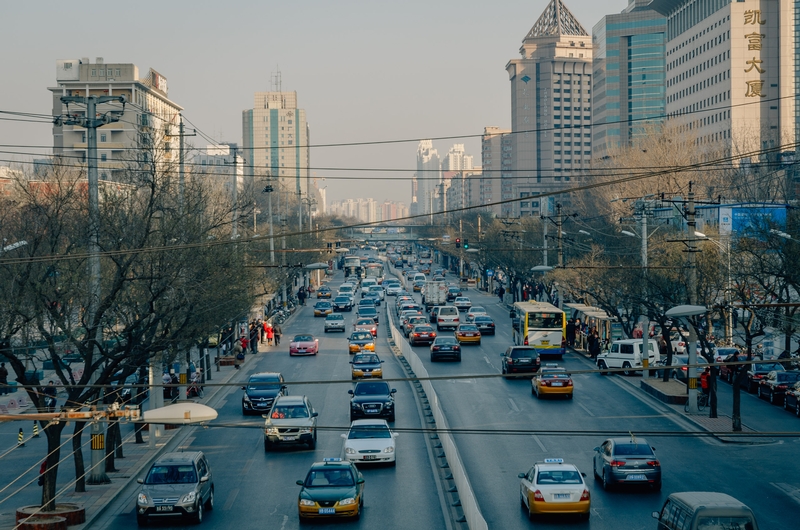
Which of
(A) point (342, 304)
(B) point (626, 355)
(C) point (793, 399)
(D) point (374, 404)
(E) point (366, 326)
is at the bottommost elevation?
(C) point (793, 399)

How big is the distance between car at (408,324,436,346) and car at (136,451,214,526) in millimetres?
37891

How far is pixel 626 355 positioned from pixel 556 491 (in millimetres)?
27251

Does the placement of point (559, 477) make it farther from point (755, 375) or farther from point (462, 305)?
point (462, 305)

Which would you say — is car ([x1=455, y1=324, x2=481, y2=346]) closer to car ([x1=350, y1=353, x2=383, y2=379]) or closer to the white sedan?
car ([x1=350, y1=353, x2=383, y2=379])

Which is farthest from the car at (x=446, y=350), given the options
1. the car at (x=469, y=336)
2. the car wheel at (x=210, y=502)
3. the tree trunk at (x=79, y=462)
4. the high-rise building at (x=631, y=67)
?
the high-rise building at (x=631, y=67)

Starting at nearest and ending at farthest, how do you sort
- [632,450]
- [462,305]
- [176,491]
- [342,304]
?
[176,491] < [632,450] < [462,305] < [342,304]

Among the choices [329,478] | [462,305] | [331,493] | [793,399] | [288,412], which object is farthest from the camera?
[462,305]

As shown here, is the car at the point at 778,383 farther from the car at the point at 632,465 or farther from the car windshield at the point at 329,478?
the car windshield at the point at 329,478

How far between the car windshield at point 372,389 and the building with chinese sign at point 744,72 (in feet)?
281

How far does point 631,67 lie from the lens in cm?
18050

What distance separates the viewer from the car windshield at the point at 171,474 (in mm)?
23141

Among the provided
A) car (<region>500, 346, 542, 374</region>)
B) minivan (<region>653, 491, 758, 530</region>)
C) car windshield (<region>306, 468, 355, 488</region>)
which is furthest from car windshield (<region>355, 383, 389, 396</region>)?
minivan (<region>653, 491, 758, 530</region>)

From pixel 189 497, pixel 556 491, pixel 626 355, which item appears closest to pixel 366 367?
pixel 626 355

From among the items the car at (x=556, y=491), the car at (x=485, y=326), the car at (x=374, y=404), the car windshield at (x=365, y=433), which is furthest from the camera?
the car at (x=485, y=326)
